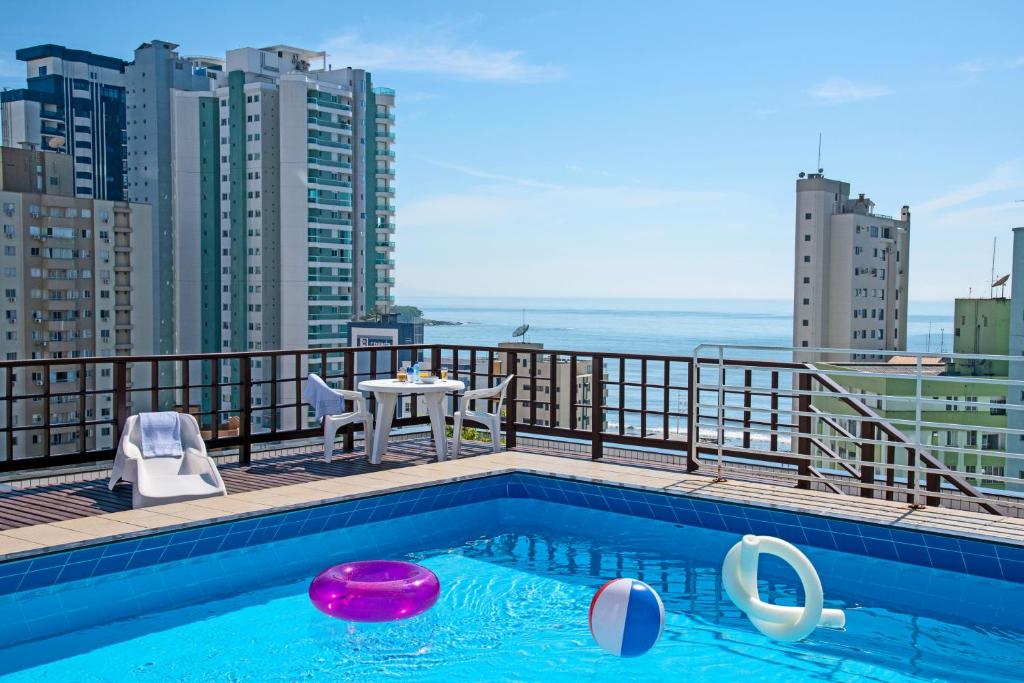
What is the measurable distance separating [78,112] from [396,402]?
217 ft

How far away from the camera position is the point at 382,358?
56219 mm

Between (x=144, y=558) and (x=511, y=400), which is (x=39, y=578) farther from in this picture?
(x=511, y=400)

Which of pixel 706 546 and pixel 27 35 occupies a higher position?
pixel 27 35

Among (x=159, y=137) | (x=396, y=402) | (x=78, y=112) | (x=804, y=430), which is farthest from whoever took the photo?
(x=78, y=112)

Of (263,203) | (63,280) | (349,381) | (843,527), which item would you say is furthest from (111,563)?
(263,203)

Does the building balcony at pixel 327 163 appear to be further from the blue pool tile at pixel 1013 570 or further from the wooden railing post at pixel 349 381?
the blue pool tile at pixel 1013 570

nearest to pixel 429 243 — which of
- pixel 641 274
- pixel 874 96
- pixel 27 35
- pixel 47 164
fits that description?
pixel 641 274

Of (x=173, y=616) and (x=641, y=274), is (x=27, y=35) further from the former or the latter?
(x=173, y=616)

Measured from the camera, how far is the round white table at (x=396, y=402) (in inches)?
293

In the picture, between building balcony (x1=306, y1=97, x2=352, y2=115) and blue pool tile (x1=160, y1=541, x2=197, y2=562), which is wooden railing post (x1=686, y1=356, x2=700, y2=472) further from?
building balcony (x1=306, y1=97, x2=352, y2=115)

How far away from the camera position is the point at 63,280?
50.7 meters

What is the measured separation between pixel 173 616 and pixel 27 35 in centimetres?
6946

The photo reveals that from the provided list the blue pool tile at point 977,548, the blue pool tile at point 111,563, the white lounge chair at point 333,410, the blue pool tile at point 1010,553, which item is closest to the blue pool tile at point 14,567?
the blue pool tile at point 111,563

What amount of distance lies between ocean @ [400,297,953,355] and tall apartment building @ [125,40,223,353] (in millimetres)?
21289
